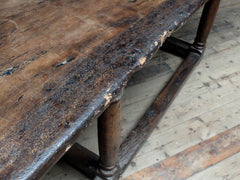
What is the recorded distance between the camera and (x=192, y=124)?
53.5 inches

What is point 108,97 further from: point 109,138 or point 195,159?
point 195,159

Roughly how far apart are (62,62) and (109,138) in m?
0.31

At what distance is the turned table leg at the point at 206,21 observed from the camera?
4.68ft

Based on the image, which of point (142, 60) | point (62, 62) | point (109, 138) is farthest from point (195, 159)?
point (62, 62)

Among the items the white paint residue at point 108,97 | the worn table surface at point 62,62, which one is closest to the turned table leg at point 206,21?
the worn table surface at point 62,62

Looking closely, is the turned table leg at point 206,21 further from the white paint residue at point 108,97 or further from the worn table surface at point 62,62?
the white paint residue at point 108,97

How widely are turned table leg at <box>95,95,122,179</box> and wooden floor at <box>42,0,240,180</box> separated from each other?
135 mm

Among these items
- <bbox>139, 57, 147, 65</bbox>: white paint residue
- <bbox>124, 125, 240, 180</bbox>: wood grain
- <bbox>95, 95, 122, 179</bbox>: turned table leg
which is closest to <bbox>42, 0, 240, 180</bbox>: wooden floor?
<bbox>124, 125, 240, 180</bbox>: wood grain

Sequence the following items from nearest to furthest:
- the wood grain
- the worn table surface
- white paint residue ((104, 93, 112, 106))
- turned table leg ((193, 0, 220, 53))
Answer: the worn table surface, white paint residue ((104, 93, 112, 106)), the wood grain, turned table leg ((193, 0, 220, 53))

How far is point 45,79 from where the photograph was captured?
2.18 ft

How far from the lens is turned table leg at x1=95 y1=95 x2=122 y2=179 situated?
806 millimetres

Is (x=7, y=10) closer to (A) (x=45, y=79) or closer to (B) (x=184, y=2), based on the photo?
(A) (x=45, y=79)

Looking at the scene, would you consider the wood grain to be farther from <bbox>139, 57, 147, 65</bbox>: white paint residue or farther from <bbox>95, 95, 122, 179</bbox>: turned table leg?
<bbox>139, 57, 147, 65</bbox>: white paint residue

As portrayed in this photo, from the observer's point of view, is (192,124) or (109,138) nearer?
(109,138)
